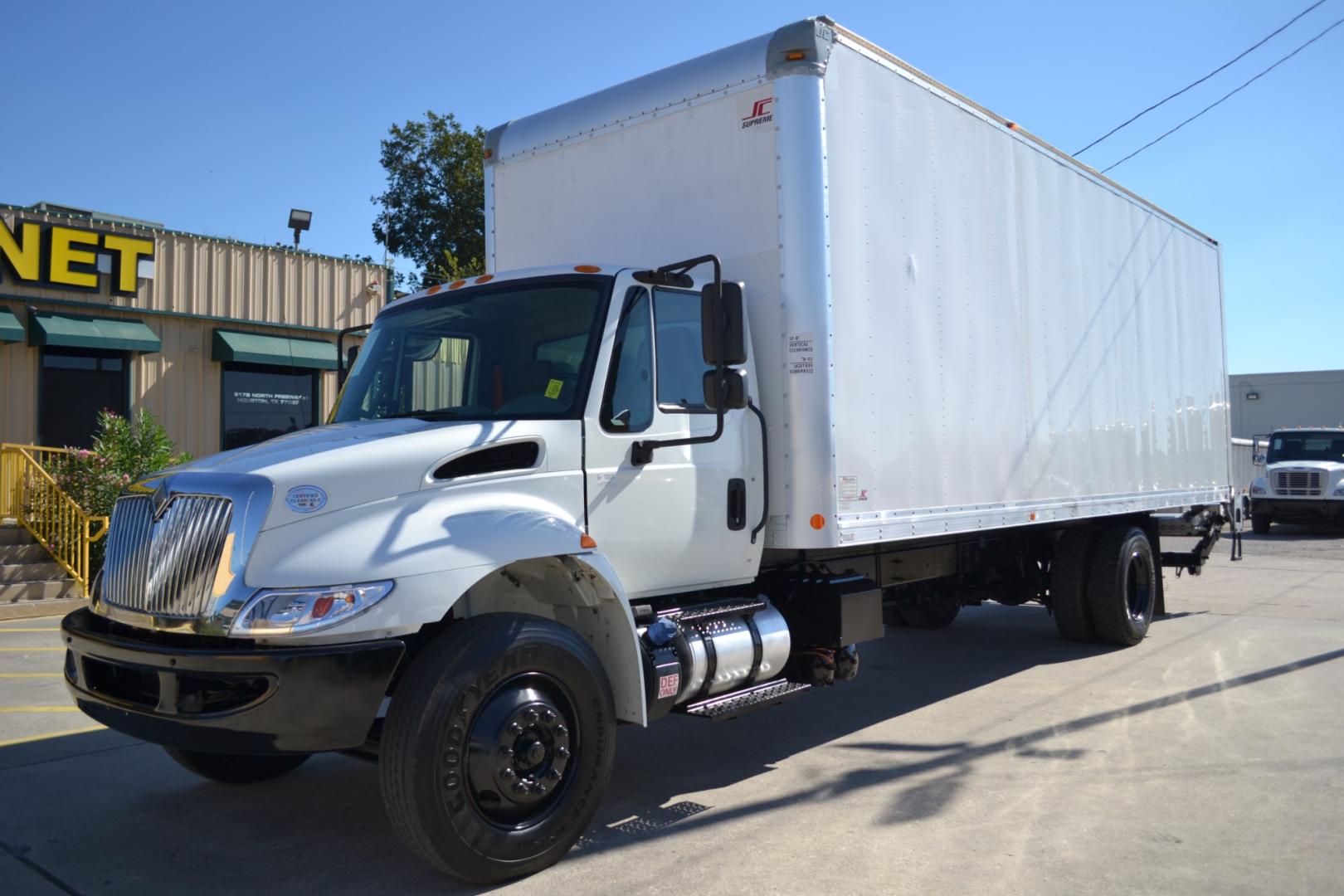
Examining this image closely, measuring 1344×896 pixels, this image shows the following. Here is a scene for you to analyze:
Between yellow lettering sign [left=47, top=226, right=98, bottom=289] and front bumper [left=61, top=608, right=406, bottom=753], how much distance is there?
14.9 meters

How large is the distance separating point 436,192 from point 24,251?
1670 cm

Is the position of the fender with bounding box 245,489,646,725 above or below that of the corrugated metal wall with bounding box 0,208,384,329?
below

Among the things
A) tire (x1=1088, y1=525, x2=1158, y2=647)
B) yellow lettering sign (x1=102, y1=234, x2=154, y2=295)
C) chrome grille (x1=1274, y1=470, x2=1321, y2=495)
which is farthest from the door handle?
chrome grille (x1=1274, y1=470, x2=1321, y2=495)

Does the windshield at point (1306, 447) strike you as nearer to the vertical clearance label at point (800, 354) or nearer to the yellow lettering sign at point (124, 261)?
the vertical clearance label at point (800, 354)

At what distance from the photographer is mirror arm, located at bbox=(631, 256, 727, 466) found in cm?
461

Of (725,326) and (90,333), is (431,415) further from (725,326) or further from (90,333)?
(90,333)

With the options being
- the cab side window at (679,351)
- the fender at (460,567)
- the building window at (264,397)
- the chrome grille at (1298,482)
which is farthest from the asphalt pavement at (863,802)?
the chrome grille at (1298,482)

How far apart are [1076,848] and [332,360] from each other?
687 inches

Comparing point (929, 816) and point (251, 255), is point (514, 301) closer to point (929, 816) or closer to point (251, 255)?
point (929, 816)

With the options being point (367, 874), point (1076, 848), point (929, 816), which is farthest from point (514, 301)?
point (1076, 848)

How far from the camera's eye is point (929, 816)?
480cm

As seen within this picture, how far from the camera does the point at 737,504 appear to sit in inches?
212

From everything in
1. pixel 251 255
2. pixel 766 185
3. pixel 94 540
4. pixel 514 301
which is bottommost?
pixel 94 540

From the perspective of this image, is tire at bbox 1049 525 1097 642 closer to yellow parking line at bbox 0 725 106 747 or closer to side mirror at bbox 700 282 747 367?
side mirror at bbox 700 282 747 367
